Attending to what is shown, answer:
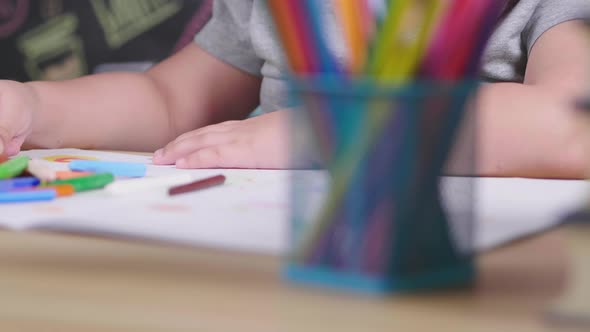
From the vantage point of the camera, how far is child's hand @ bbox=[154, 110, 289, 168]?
0.53 m

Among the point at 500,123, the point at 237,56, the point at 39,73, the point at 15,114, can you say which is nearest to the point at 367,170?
the point at 500,123

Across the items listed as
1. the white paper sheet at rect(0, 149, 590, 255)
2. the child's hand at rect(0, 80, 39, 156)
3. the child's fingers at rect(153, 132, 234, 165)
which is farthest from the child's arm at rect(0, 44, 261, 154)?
the white paper sheet at rect(0, 149, 590, 255)

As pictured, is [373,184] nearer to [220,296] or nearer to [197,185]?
[220,296]

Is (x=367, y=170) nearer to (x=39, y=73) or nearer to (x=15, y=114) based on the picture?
(x=15, y=114)

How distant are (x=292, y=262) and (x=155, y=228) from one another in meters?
0.08

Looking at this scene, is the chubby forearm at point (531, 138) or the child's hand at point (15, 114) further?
the child's hand at point (15, 114)

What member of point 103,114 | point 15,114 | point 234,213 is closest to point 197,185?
point 234,213

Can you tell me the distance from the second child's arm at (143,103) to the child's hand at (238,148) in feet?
0.62

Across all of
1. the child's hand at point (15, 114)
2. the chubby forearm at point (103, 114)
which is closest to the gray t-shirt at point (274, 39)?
the chubby forearm at point (103, 114)

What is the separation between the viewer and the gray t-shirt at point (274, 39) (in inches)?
26.6

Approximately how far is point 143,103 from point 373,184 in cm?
67

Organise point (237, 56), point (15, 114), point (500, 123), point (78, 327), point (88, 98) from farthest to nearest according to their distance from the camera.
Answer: point (237, 56)
point (88, 98)
point (15, 114)
point (500, 123)
point (78, 327)

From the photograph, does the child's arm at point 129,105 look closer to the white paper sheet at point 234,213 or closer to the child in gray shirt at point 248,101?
the child in gray shirt at point 248,101

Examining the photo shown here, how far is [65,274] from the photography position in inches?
10.8
